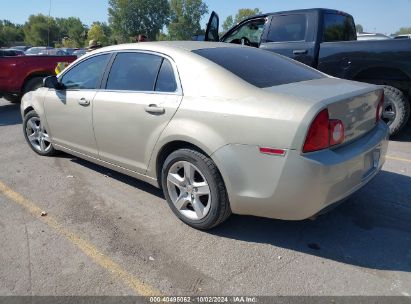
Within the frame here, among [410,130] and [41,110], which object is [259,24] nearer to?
[410,130]

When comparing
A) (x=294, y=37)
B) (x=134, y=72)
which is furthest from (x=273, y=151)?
(x=294, y=37)

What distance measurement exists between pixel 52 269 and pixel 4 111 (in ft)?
27.3

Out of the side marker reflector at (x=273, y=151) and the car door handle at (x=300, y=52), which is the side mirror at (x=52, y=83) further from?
the car door handle at (x=300, y=52)

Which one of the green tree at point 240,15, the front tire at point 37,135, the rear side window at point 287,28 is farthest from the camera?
the green tree at point 240,15

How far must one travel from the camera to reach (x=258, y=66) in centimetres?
355

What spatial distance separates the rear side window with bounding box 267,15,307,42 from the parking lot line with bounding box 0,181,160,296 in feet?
16.6

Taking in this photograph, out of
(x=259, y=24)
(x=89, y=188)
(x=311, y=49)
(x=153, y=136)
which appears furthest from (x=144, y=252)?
→ (x=259, y=24)

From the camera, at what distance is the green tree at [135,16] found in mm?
93875

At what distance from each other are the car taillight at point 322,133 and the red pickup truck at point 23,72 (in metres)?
8.65

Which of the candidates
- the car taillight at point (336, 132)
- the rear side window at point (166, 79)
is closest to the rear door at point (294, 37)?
the rear side window at point (166, 79)

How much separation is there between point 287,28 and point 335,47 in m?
1.07

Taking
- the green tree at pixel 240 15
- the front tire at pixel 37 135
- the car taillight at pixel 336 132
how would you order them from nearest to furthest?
the car taillight at pixel 336 132, the front tire at pixel 37 135, the green tree at pixel 240 15

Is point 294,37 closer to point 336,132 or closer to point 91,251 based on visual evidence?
point 336,132

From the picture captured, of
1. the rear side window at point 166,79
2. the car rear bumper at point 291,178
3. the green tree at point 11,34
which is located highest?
the green tree at point 11,34
